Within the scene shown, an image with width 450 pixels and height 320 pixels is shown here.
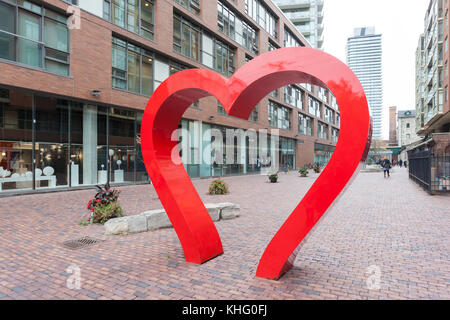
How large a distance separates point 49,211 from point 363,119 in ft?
30.4

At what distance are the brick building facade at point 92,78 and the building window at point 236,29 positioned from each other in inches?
6.6

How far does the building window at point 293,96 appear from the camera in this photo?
127ft

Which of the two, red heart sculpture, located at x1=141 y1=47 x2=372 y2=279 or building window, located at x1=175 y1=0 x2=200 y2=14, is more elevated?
building window, located at x1=175 y1=0 x2=200 y2=14

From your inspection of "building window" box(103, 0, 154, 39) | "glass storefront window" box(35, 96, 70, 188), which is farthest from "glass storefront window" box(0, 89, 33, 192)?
"building window" box(103, 0, 154, 39)

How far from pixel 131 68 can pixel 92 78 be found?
3173 mm

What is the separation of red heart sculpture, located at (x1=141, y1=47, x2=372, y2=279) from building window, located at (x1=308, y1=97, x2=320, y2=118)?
46.1 meters

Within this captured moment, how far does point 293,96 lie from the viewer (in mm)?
40812

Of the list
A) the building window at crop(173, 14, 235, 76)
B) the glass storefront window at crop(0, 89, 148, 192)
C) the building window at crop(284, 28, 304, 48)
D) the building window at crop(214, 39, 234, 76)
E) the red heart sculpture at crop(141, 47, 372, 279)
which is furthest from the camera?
the building window at crop(284, 28, 304, 48)

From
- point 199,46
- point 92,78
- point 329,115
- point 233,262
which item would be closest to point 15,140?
point 92,78

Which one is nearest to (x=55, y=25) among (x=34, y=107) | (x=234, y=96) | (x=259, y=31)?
(x=34, y=107)

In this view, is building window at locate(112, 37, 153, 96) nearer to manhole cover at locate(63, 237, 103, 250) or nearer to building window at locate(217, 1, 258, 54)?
building window at locate(217, 1, 258, 54)

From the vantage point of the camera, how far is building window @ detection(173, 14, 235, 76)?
20.9m
